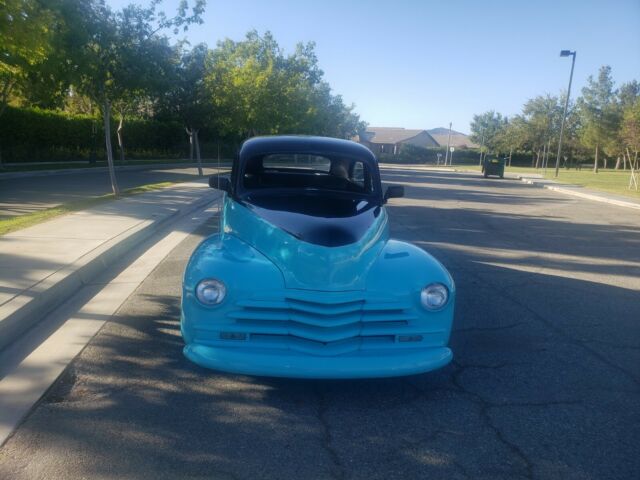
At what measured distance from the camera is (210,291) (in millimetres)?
3713

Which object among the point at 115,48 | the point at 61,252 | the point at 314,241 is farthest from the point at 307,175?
the point at 115,48

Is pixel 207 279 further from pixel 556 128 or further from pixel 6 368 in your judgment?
pixel 556 128

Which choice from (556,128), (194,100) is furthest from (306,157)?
(556,128)

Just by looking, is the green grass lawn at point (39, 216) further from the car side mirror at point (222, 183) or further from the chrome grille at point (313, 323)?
Answer: the chrome grille at point (313, 323)

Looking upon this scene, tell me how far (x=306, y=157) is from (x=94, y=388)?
3423 millimetres

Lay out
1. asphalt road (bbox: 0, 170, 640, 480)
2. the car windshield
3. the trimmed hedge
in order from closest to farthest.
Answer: asphalt road (bbox: 0, 170, 640, 480), the car windshield, the trimmed hedge

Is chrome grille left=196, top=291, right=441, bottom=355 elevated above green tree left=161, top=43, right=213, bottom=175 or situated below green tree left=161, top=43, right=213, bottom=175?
below

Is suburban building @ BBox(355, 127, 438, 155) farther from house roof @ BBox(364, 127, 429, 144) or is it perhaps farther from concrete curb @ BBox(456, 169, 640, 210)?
concrete curb @ BBox(456, 169, 640, 210)

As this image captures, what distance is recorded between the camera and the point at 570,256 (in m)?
9.38

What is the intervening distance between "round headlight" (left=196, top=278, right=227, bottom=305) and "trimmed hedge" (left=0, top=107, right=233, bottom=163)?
83.0ft

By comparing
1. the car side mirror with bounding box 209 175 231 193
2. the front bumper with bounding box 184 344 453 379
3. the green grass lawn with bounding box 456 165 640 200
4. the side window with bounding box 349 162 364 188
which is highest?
the side window with bounding box 349 162 364 188

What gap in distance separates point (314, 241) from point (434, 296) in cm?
96

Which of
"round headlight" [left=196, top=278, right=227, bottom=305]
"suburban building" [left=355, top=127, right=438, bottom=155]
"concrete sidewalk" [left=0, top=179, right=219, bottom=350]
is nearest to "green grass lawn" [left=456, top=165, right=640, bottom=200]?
"concrete sidewalk" [left=0, top=179, right=219, bottom=350]

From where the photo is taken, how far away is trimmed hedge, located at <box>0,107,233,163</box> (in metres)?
25.4
